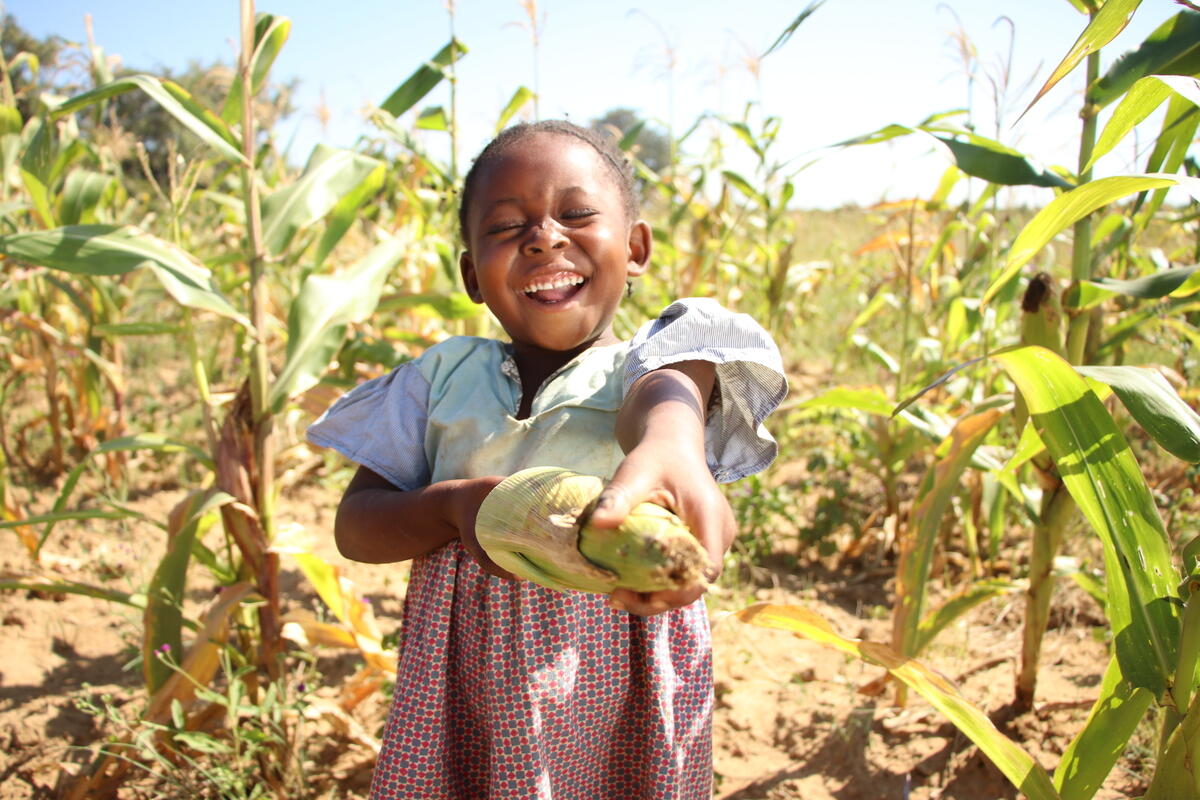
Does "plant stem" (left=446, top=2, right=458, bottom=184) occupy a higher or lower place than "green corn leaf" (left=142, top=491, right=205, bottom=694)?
higher

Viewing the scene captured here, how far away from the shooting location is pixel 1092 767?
1336mm

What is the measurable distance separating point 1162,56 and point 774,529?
2.01 meters

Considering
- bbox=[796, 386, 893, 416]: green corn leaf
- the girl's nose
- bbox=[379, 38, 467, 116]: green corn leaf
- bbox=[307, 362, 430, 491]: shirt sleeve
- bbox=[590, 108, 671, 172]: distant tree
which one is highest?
bbox=[590, 108, 671, 172]: distant tree

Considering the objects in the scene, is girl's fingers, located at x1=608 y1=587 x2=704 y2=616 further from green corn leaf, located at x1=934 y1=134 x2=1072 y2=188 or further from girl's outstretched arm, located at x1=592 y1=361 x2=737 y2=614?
green corn leaf, located at x1=934 y1=134 x2=1072 y2=188

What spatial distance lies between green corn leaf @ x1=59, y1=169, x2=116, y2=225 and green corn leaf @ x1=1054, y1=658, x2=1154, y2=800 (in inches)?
114

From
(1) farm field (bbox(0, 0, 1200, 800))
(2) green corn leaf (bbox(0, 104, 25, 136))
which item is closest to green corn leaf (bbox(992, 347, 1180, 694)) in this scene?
(1) farm field (bbox(0, 0, 1200, 800))

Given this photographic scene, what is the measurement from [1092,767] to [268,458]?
1.66 metres

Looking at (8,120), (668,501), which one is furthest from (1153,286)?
(8,120)

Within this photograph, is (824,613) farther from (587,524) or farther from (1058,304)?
(587,524)

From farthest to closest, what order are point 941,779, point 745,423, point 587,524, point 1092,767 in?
point 941,779 → point 1092,767 → point 745,423 → point 587,524

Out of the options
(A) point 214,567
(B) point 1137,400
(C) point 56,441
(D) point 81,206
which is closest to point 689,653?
(B) point 1137,400

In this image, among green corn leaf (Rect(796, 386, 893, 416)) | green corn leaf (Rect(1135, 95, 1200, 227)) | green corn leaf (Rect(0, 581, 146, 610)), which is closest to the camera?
green corn leaf (Rect(1135, 95, 1200, 227))

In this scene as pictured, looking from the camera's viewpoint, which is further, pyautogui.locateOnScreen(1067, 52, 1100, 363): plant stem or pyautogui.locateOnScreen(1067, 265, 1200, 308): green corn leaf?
pyautogui.locateOnScreen(1067, 52, 1100, 363): plant stem

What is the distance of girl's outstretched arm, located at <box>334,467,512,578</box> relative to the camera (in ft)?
3.49
